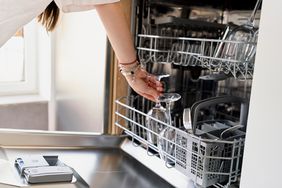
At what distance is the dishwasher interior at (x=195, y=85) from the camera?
59 cm

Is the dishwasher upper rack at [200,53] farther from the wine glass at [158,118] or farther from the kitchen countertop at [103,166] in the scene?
the kitchen countertop at [103,166]

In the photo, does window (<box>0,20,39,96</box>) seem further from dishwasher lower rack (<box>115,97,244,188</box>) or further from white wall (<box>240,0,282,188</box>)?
white wall (<box>240,0,282,188</box>)

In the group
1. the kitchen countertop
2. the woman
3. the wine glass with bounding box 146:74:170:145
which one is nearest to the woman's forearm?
the woman

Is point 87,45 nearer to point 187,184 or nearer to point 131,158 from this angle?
point 131,158

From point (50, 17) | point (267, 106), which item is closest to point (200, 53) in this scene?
point (267, 106)

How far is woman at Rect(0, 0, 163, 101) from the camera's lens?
607mm

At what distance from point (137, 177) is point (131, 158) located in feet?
0.34

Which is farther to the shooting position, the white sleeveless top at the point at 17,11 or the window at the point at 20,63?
the window at the point at 20,63

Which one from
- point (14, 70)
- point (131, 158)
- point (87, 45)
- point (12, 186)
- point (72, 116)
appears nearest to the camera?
point (12, 186)

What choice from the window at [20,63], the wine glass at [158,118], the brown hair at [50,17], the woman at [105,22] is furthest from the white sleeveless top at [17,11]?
the window at [20,63]

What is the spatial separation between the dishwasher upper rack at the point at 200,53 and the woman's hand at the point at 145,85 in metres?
0.07

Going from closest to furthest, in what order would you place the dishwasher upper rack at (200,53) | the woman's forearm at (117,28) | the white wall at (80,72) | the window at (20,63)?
1. the dishwasher upper rack at (200,53)
2. the woman's forearm at (117,28)
3. the white wall at (80,72)
4. the window at (20,63)

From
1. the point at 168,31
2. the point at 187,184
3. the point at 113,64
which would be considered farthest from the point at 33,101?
the point at 187,184

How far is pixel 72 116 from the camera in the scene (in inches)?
Result: 45.5
